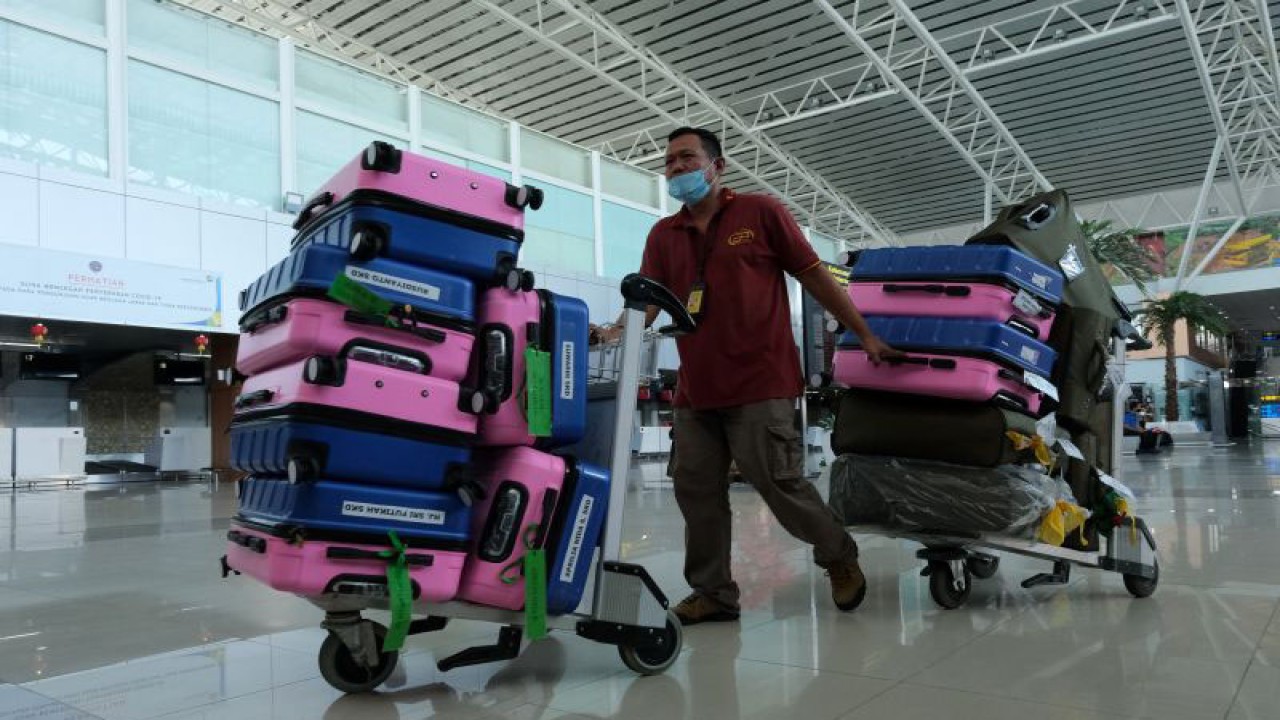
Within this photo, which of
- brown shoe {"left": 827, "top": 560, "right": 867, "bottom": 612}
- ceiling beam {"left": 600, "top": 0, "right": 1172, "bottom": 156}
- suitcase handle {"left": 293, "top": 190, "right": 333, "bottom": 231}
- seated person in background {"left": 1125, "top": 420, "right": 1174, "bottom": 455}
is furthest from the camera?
ceiling beam {"left": 600, "top": 0, "right": 1172, "bottom": 156}

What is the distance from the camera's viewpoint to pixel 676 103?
25.0 metres

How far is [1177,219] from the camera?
3294cm

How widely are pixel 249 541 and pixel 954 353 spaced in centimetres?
221

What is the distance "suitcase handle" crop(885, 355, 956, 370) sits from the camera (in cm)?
297

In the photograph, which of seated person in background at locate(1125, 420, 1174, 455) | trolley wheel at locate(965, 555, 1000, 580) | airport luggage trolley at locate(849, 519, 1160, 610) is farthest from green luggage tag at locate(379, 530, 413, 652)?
seated person in background at locate(1125, 420, 1174, 455)

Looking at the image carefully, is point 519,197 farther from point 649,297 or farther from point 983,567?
point 983,567

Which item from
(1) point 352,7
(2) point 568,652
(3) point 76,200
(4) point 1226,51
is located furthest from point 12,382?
(4) point 1226,51

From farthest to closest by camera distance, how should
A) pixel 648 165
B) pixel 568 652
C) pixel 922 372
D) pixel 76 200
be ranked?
1. pixel 648 165
2. pixel 76 200
3. pixel 922 372
4. pixel 568 652

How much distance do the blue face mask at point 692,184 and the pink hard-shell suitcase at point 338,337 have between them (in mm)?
1182

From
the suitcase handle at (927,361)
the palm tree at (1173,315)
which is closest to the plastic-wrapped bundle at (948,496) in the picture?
the suitcase handle at (927,361)

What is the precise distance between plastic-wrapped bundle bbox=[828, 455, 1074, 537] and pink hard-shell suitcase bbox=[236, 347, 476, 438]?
5.71 feet

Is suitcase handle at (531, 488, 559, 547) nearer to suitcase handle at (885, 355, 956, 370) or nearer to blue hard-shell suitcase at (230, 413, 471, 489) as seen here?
blue hard-shell suitcase at (230, 413, 471, 489)

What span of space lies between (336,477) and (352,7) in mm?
21234

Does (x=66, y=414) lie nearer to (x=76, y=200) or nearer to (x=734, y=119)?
(x=76, y=200)
